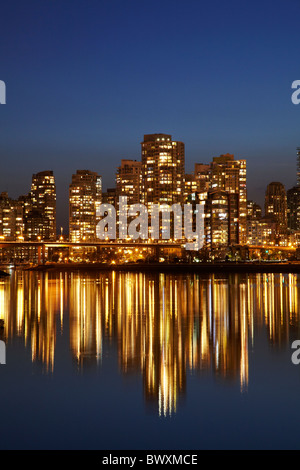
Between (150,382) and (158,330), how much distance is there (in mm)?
10773

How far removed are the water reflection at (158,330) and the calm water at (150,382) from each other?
2.8 inches

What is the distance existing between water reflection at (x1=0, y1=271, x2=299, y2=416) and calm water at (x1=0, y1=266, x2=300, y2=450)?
70 mm

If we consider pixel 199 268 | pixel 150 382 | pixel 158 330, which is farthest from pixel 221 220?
pixel 150 382

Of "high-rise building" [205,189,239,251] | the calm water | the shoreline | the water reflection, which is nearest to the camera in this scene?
the calm water

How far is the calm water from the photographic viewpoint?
1388 centimetres

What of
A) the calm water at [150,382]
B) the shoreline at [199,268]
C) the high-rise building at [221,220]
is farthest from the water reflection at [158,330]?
the high-rise building at [221,220]

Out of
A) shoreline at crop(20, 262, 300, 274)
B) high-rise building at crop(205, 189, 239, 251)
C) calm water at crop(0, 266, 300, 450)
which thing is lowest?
calm water at crop(0, 266, 300, 450)

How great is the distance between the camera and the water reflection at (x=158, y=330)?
20.2 metres

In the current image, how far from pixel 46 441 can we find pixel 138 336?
13728 mm

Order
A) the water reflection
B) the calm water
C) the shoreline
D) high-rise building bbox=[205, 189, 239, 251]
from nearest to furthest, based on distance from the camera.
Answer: the calm water < the water reflection < the shoreline < high-rise building bbox=[205, 189, 239, 251]

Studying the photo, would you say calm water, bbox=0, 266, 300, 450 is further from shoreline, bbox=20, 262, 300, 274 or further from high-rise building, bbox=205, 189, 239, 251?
high-rise building, bbox=205, 189, 239, 251

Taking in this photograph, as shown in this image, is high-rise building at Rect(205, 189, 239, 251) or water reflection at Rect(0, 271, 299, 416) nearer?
water reflection at Rect(0, 271, 299, 416)

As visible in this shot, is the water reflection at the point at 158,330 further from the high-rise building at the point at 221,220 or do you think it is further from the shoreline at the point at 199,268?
the high-rise building at the point at 221,220

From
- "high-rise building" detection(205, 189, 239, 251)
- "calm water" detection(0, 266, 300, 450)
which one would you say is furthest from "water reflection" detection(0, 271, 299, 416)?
"high-rise building" detection(205, 189, 239, 251)
